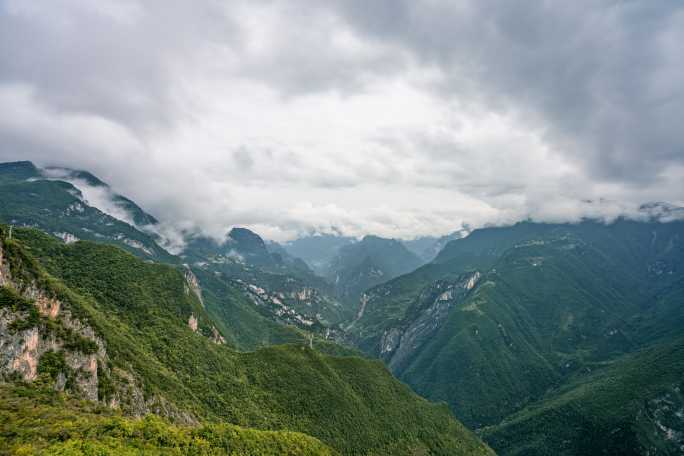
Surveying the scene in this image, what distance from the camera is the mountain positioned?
78062 mm

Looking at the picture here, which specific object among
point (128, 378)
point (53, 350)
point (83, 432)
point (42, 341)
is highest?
point (42, 341)

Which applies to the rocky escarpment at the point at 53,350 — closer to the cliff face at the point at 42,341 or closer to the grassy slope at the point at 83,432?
the cliff face at the point at 42,341

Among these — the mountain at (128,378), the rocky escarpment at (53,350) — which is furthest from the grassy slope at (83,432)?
the rocky escarpment at (53,350)

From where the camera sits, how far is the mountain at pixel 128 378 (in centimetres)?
7806

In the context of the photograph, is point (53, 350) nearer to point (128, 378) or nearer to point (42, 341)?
point (42, 341)

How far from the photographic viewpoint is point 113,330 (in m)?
130

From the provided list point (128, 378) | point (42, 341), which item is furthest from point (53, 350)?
point (128, 378)

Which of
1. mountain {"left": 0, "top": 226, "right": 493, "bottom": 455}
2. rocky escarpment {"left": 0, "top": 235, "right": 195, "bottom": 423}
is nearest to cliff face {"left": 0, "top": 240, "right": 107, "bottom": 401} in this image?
rocky escarpment {"left": 0, "top": 235, "right": 195, "bottom": 423}

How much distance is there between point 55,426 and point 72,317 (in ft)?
154

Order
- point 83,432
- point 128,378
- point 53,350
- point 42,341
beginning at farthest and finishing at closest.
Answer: point 128,378
point 53,350
point 42,341
point 83,432

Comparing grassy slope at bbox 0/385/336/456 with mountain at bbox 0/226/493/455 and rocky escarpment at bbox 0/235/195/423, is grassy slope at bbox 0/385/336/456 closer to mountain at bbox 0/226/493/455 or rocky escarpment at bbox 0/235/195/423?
mountain at bbox 0/226/493/455

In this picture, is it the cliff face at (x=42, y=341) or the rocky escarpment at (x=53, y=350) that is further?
the rocky escarpment at (x=53, y=350)

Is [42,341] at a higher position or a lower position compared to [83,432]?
higher

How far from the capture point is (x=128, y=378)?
111625 millimetres
